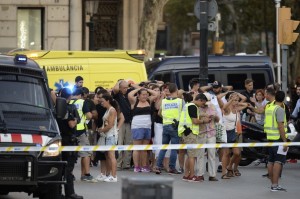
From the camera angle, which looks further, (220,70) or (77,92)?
(220,70)

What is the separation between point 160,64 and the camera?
95.2 feet

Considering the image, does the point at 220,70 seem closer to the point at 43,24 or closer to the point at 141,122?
the point at 141,122

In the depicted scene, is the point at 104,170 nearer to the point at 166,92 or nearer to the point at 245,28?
the point at 166,92

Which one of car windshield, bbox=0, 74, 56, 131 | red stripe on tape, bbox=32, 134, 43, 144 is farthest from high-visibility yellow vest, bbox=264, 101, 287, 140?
red stripe on tape, bbox=32, 134, 43, 144

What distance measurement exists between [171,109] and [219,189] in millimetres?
2485

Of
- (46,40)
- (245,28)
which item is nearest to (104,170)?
(46,40)

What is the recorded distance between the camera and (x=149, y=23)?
3566 centimetres

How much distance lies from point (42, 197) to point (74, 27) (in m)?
22.8

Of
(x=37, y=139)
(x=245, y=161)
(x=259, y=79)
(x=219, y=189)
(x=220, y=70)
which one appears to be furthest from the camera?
(x=259, y=79)

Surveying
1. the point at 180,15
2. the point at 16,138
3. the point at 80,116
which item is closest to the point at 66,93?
the point at 80,116

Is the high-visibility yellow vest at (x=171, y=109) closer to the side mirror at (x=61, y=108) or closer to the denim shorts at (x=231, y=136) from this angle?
the denim shorts at (x=231, y=136)

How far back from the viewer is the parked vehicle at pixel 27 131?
14.2 metres

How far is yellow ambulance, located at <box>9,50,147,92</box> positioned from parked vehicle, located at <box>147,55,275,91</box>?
294cm

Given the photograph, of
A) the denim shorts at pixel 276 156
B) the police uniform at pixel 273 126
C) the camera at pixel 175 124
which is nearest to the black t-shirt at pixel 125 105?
the camera at pixel 175 124
